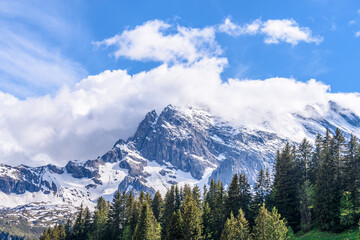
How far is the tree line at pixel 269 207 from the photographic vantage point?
6305 cm

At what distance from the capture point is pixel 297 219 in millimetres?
81312

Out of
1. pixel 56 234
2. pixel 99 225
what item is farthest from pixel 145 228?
pixel 56 234

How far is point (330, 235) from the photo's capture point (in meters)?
63.6

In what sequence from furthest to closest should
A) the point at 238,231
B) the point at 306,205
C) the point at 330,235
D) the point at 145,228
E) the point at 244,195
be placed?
the point at 244,195, the point at 145,228, the point at 306,205, the point at 330,235, the point at 238,231

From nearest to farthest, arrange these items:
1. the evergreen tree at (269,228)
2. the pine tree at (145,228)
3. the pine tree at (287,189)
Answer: the evergreen tree at (269,228), the pine tree at (145,228), the pine tree at (287,189)

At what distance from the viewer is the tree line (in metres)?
63.1

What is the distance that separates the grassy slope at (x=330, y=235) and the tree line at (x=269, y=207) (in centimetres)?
170

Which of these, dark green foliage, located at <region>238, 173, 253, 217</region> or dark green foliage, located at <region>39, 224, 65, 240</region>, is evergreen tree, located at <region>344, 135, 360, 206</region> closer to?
dark green foliage, located at <region>238, 173, 253, 217</region>

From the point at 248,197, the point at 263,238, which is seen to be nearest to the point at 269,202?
the point at 248,197

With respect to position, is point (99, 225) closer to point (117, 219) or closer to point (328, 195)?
point (117, 219)

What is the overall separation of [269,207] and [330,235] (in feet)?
84.1

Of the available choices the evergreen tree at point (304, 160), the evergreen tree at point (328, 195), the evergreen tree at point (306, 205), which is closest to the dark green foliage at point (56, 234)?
the evergreen tree at point (306, 205)

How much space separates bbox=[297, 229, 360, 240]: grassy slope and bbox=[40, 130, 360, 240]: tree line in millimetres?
1703

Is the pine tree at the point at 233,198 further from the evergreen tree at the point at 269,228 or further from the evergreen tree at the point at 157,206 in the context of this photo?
the evergreen tree at the point at 269,228
